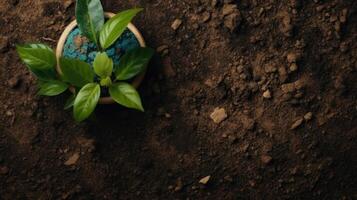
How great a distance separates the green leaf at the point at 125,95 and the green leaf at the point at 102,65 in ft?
0.21

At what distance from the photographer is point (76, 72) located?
1.44 metres

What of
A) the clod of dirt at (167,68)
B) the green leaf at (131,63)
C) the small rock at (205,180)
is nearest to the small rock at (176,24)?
the clod of dirt at (167,68)

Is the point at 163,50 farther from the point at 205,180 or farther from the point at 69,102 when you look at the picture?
the point at 205,180

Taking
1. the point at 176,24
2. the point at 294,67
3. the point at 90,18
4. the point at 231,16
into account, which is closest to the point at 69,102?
the point at 90,18

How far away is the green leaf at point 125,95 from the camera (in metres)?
1.43

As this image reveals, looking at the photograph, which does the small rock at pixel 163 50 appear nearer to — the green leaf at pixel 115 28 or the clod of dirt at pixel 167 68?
the clod of dirt at pixel 167 68

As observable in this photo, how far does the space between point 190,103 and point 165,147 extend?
0.62 ft

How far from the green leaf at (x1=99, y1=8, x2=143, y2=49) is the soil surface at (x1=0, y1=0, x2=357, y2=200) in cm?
28

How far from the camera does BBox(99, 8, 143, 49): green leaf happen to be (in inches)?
55.0

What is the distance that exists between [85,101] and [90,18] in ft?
0.89

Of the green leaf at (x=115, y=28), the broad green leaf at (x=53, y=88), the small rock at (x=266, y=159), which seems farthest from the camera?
the small rock at (x=266, y=159)

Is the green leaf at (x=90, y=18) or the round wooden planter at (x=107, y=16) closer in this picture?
the green leaf at (x=90, y=18)

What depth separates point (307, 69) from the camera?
1688mm

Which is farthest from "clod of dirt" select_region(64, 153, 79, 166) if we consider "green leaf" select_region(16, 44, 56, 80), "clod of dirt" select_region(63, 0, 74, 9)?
"clod of dirt" select_region(63, 0, 74, 9)
